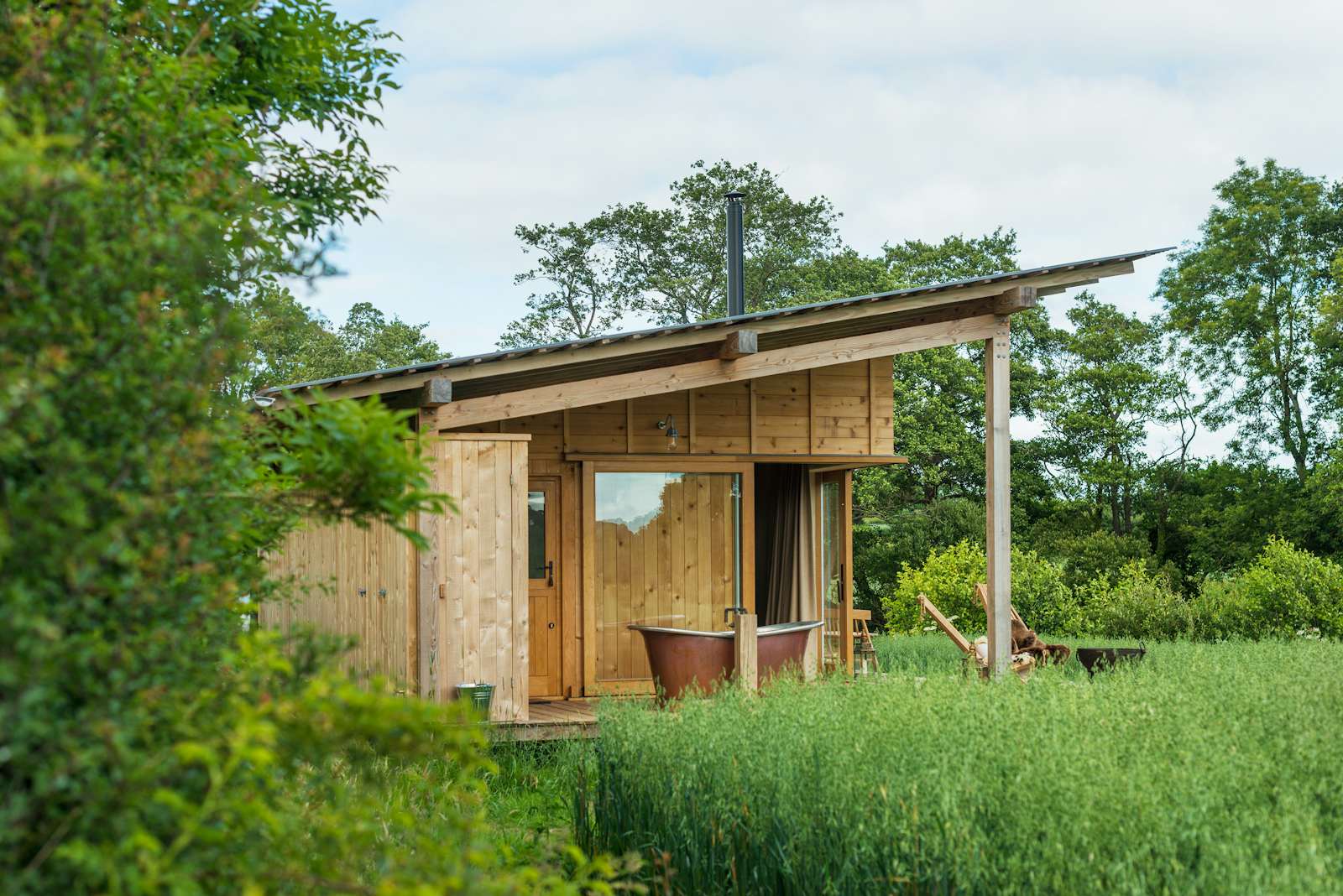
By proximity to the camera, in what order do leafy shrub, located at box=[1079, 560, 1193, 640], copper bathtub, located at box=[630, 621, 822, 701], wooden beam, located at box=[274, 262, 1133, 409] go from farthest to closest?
leafy shrub, located at box=[1079, 560, 1193, 640] → copper bathtub, located at box=[630, 621, 822, 701] → wooden beam, located at box=[274, 262, 1133, 409]

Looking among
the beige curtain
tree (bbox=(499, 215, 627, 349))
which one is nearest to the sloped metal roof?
the beige curtain

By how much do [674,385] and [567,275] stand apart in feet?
60.7

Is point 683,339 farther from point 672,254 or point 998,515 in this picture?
point 672,254

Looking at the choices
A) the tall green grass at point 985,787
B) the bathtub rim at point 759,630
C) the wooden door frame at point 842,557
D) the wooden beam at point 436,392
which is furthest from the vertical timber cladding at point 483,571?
the wooden door frame at point 842,557

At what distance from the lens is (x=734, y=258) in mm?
12711

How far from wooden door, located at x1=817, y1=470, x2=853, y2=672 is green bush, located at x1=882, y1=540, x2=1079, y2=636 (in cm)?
542

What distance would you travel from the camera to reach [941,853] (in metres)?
3.43

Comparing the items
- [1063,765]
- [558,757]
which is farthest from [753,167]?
[1063,765]

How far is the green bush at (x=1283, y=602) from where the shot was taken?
43.6 ft

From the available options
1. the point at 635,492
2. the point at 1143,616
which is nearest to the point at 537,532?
the point at 635,492

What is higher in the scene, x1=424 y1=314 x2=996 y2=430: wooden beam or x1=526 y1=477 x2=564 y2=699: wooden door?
x1=424 y1=314 x2=996 y2=430: wooden beam

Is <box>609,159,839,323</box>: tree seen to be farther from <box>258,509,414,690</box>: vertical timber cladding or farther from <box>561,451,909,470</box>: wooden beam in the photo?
<box>258,509,414,690</box>: vertical timber cladding

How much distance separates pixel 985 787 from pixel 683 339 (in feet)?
15.7

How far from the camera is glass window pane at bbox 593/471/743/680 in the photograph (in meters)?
10.0
